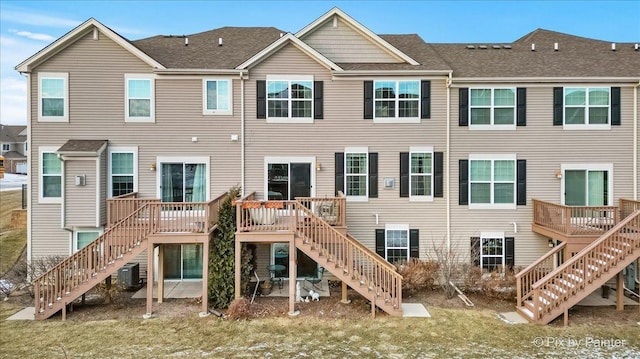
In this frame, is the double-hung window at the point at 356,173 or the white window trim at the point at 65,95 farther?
the double-hung window at the point at 356,173

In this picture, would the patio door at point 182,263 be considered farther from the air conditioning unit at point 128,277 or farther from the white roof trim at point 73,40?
the white roof trim at point 73,40

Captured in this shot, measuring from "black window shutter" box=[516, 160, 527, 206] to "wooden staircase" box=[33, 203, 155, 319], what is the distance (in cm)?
1196

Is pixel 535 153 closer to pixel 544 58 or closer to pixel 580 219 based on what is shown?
pixel 580 219

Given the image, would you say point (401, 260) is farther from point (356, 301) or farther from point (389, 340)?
point (389, 340)

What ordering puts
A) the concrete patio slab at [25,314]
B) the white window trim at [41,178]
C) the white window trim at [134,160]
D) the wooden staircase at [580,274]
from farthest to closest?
1. the white window trim at [134,160]
2. the white window trim at [41,178]
3. the concrete patio slab at [25,314]
4. the wooden staircase at [580,274]

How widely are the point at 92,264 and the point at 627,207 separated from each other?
653 inches

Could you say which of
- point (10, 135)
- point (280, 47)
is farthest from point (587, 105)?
point (10, 135)

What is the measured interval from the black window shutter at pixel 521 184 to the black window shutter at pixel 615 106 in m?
3.41

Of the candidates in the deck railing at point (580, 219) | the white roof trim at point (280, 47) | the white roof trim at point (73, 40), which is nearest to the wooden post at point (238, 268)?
the white roof trim at point (280, 47)

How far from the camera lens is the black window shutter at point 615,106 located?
1255 centimetres

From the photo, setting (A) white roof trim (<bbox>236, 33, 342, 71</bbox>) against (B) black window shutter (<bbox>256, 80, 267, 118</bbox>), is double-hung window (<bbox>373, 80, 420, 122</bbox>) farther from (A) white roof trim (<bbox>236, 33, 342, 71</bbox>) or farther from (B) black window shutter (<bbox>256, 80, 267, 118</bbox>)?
(B) black window shutter (<bbox>256, 80, 267, 118</bbox>)

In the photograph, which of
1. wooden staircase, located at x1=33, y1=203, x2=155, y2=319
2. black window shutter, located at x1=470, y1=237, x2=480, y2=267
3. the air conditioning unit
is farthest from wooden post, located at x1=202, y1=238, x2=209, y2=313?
black window shutter, located at x1=470, y1=237, x2=480, y2=267

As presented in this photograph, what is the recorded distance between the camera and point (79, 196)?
11711 mm

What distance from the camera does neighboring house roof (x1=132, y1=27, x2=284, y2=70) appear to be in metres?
12.8
